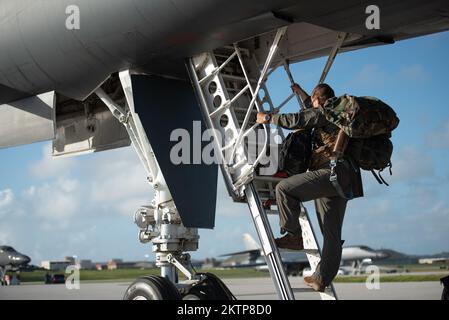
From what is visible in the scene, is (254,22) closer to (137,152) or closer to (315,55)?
(315,55)

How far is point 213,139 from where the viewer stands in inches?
285

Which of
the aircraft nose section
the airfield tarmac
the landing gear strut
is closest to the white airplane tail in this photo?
the aircraft nose section

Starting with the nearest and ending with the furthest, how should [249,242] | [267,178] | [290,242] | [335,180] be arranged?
[335,180] < [290,242] < [267,178] < [249,242]

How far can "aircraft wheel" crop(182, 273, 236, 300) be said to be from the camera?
7.11 meters

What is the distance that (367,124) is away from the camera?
582 cm

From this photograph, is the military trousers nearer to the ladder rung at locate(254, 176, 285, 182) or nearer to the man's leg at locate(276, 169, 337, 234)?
the man's leg at locate(276, 169, 337, 234)

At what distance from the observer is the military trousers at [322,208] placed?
6.09 metres

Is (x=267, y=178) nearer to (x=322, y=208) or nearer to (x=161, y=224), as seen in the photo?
(x=322, y=208)

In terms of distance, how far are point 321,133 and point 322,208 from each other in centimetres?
76

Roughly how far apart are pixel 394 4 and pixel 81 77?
13.4 ft

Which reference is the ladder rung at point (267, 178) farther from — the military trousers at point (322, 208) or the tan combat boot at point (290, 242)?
the tan combat boot at point (290, 242)

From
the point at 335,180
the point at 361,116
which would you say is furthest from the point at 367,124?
the point at 335,180
